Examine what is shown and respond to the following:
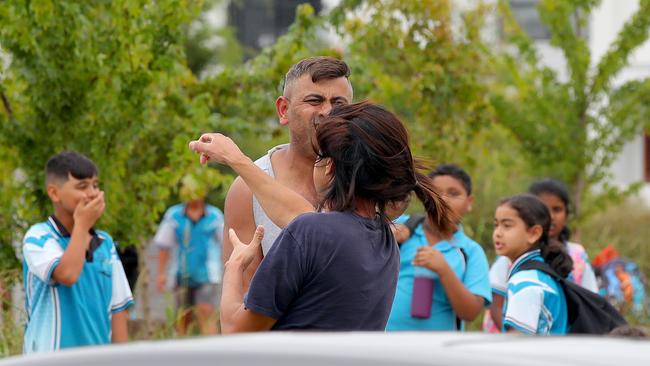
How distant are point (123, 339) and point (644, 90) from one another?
24.3 feet

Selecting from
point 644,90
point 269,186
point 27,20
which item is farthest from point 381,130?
point 644,90

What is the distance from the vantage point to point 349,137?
3590 millimetres

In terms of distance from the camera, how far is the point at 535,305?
5.69m

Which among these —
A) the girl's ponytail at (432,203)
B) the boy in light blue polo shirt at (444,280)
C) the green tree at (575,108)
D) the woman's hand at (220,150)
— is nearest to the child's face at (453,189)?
the boy in light blue polo shirt at (444,280)

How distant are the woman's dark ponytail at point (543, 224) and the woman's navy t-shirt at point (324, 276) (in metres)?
2.64

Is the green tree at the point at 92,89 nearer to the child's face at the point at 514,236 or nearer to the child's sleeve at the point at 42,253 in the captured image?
the child's sleeve at the point at 42,253

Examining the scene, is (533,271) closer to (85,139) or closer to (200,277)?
(85,139)

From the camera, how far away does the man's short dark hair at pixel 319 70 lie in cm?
421

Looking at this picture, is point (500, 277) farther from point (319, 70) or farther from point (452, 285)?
point (319, 70)

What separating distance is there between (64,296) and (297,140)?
2.23 metres

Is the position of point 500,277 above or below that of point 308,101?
below

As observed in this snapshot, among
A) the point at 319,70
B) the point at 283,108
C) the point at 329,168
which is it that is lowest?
the point at 329,168

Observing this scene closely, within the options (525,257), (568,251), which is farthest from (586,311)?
(568,251)

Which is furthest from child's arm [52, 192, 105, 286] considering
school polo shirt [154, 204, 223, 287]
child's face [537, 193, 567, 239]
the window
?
the window
